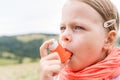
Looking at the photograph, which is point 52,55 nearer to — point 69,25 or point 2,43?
point 69,25

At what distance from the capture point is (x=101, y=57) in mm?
1047

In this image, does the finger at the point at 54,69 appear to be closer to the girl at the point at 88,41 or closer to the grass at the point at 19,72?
the girl at the point at 88,41

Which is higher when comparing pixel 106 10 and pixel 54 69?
pixel 106 10

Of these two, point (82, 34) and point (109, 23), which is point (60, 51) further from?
point (109, 23)

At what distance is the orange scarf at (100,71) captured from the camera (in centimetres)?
100

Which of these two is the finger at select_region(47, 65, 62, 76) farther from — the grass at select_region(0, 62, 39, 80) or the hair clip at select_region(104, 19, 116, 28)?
the grass at select_region(0, 62, 39, 80)

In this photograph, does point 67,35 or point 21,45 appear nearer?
point 67,35

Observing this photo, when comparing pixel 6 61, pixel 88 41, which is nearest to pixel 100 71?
pixel 88 41

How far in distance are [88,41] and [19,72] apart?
1.72m

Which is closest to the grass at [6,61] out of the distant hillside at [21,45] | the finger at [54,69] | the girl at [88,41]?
the distant hillside at [21,45]

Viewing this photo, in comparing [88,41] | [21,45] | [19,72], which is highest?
[88,41]

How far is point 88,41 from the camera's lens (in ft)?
3.31

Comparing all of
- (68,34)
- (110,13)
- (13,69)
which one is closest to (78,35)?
(68,34)

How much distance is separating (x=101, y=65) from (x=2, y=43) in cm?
185
